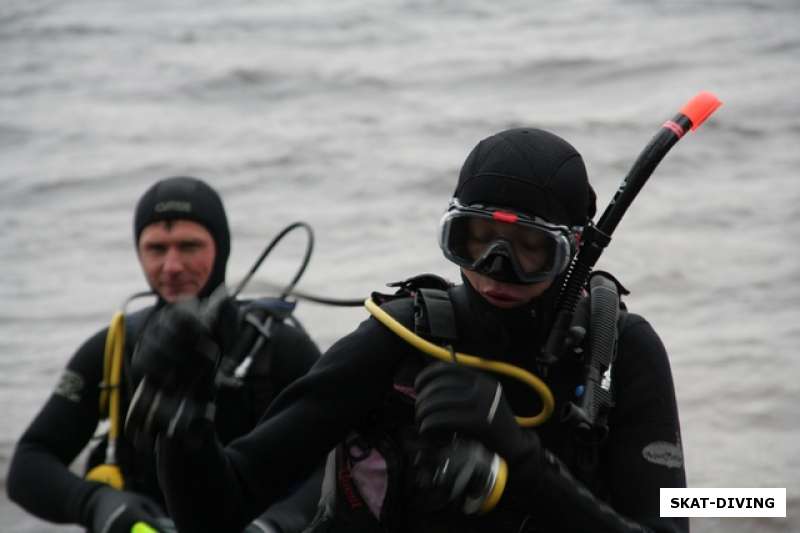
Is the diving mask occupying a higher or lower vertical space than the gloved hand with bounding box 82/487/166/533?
higher

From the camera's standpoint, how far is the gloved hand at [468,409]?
2.41 m

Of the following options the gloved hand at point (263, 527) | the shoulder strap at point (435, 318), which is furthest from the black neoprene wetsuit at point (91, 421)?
the shoulder strap at point (435, 318)

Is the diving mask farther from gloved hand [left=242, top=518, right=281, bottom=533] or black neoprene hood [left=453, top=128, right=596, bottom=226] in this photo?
gloved hand [left=242, top=518, right=281, bottom=533]

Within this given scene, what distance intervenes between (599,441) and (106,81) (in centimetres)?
1137

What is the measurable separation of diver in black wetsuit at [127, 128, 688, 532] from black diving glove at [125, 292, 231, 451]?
0.18 metres

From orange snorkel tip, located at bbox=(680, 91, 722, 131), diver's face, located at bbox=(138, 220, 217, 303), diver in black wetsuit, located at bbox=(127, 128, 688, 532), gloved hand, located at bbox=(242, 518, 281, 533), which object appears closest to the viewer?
diver in black wetsuit, located at bbox=(127, 128, 688, 532)

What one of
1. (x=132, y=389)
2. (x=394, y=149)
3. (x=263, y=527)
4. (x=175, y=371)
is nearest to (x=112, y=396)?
(x=132, y=389)

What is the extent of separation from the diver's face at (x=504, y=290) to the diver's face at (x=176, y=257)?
68.2 inches

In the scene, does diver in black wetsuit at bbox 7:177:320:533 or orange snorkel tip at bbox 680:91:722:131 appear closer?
orange snorkel tip at bbox 680:91:722:131

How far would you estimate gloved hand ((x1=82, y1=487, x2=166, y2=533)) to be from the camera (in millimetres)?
3936

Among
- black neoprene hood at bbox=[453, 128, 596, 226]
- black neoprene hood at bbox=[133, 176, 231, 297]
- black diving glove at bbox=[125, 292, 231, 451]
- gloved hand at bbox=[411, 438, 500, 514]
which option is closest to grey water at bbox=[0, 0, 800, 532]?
black neoprene hood at bbox=[133, 176, 231, 297]

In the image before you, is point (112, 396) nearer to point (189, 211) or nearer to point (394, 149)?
point (189, 211)

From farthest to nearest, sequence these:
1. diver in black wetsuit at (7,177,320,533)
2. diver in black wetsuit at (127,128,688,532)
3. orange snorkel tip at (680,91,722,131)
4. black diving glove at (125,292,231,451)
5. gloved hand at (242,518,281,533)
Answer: diver in black wetsuit at (7,177,320,533)
gloved hand at (242,518,281,533)
orange snorkel tip at (680,91,722,131)
diver in black wetsuit at (127,128,688,532)
black diving glove at (125,292,231,451)

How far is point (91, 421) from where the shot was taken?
440 cm
